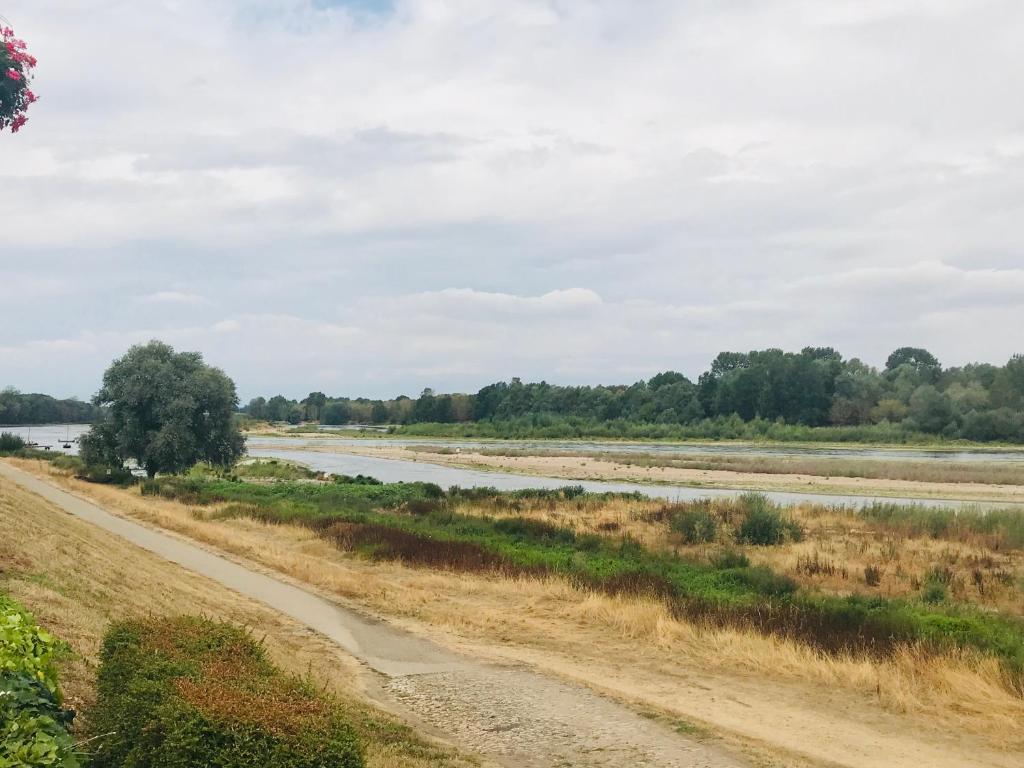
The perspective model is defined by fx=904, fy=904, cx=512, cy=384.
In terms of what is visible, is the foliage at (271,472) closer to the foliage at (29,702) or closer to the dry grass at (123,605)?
the dry grass at (123,605)

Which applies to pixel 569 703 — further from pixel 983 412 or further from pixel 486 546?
pixel 983 412

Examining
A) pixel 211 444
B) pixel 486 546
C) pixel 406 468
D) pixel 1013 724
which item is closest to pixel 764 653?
pixel 1013 724

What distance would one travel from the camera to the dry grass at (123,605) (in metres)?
9.34

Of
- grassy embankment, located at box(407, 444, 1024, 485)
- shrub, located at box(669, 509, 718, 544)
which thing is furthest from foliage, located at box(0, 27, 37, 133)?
grassy embankment, located at box(407, 444, 1024, 485)

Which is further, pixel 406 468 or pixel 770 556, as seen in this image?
pixel 406 468

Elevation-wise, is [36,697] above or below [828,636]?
above

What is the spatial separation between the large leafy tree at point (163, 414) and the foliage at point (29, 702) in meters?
48.9

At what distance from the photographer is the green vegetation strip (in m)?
15.8

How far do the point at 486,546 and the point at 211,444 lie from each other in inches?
1301

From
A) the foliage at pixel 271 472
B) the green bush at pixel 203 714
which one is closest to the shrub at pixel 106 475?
the foliage at pixel 271 472

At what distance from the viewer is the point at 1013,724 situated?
1142 cm

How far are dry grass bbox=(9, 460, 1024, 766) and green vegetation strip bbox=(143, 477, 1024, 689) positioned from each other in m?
0.90

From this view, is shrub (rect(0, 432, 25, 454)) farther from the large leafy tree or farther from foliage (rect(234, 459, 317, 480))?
the large leafy tree

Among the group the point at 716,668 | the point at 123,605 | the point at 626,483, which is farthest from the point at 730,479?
the point at 123,605
